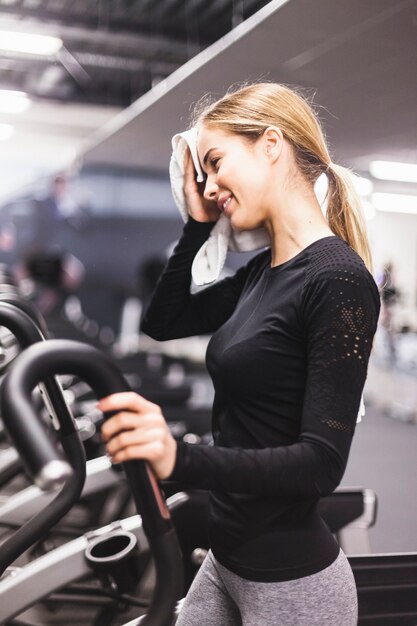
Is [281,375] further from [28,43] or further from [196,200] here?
[28,43]

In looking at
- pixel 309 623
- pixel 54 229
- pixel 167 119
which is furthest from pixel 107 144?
pixel 309 623

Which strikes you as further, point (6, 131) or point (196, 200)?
point (6, 131)

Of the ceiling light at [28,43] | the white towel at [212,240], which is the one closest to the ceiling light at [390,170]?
the white towel at [212,240]

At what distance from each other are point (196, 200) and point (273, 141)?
294 mm

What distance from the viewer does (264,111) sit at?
1.21 metres

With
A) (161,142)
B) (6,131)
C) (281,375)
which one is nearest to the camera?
(281,375)

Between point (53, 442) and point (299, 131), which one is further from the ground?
point (299, 131)

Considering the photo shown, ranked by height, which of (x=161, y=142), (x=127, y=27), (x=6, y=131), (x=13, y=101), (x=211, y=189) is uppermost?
(x=127, y=27)

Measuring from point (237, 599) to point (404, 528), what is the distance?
3.93 feet

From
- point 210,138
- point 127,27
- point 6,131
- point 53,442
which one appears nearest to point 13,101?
point 6,131

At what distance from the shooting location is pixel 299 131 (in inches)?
48.1

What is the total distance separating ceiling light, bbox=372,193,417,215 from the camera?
6.99ft

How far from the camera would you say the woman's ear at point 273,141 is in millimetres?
1185

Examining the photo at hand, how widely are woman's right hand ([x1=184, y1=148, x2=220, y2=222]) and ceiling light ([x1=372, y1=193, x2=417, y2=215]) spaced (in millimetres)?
894
